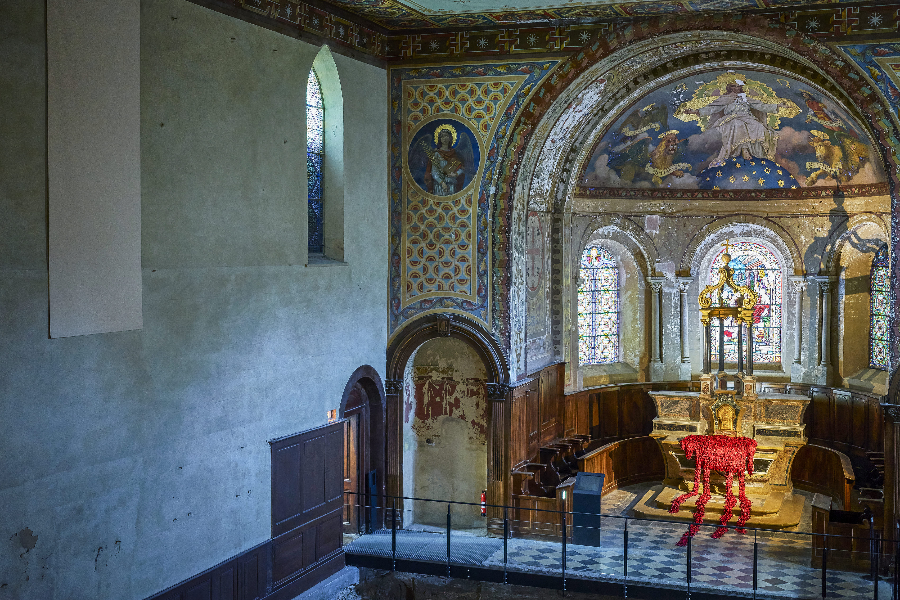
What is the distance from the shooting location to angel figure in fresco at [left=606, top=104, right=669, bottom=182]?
20.6 m

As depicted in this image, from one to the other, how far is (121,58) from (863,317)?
52.8 ft

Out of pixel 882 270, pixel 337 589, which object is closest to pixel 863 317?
pixel 882 270

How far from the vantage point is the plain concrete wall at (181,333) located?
34.8ft

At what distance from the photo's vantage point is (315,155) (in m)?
16.2

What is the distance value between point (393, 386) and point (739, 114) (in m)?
8.98

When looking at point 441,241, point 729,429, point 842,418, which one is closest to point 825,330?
point 842,418

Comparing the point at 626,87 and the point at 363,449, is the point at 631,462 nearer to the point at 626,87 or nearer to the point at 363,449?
the point at 363,449

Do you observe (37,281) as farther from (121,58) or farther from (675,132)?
(675,132)

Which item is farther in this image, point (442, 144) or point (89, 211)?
point (442, 144)

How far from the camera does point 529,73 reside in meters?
17.0

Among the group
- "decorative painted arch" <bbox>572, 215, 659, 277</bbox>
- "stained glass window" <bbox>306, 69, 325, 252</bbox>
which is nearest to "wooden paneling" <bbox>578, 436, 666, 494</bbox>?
"decorative painted arch" <bbox>572, 215, 659, 277</bbox>

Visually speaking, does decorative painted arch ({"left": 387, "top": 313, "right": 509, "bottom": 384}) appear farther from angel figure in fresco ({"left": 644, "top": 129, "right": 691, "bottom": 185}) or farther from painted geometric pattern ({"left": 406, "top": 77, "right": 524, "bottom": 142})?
angel figure in fresco ({"left": 644, "top": 129, "right": 691, "bottom": 185})

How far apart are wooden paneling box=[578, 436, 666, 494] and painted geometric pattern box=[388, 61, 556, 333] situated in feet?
18.2

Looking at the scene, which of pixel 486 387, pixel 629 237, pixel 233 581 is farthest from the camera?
pixel 629 237
